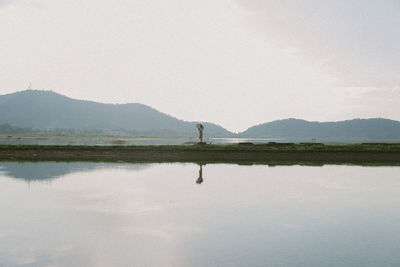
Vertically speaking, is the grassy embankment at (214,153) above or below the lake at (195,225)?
above

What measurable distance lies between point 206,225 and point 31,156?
139 ft

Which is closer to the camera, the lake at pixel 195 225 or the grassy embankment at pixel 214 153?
the lake at pixel 195 225

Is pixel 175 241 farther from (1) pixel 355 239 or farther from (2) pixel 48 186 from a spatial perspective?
(2) pixel 48 186

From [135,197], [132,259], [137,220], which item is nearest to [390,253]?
[132,259]

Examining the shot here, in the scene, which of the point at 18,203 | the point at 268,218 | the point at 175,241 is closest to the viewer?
the point at 175,241

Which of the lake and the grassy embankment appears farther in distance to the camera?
the grassy embankment

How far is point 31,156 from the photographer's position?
1823 inches

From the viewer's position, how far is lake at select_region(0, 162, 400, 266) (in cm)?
880

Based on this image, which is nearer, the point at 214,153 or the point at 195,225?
the point at 195,225

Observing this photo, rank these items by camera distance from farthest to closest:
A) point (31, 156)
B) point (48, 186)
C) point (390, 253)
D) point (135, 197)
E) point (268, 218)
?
1. point (31, 156)
2. point (48, 186)
3. point (135, 197)
4. point (268, 218)
5. point (390, 253)

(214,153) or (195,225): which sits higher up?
(214,153)

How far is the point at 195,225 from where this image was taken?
11938 millimetres

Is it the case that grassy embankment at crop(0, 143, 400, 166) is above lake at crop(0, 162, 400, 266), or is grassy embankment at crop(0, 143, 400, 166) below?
above

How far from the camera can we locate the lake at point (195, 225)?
28.9ft
